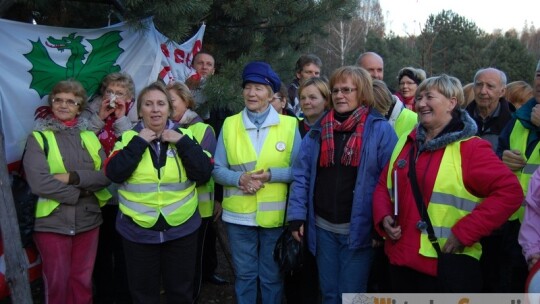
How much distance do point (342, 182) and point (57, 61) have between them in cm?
252

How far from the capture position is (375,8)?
1558 inches

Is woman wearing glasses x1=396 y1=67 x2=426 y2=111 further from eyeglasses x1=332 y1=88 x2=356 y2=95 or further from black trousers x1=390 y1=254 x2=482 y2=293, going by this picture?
black trousers x1=390 y1=254 x2=482 y2=293

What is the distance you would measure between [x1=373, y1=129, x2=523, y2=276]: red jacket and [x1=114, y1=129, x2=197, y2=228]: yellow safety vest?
1.36 metres

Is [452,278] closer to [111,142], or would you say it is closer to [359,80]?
[359,80]

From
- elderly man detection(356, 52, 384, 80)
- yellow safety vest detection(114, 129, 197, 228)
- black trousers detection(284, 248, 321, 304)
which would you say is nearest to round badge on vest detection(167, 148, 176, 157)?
yellow safety vest detection(114, 129, 197, 228)

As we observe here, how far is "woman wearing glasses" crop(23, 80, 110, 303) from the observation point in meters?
3.45

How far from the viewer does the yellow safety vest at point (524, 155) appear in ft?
10.5

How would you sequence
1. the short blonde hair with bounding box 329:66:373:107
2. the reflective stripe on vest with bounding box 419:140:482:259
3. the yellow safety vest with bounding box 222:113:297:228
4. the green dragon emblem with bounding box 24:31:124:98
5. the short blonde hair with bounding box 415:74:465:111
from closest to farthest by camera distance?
the reflective stripe on vest with bounding box 419:140:482:259
the short blonde hair with bounding box 415:74:465:111
the short blonde hair with bounding box 329:66:373:107
the yellow safety vest with bounding box 222:113:297:228
the green dragon emblem with bounding box 24:31:124:98

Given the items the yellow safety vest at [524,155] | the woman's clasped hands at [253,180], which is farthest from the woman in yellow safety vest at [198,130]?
the yellow safety vest at [524,155]

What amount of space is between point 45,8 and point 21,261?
216 centimetres

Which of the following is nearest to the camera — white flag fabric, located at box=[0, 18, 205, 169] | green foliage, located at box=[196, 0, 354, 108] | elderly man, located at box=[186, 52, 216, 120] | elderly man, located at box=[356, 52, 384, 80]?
white flag fabric, located at box=[0, 18, 205, 169]

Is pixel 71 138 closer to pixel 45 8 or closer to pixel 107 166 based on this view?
pixel 107 166

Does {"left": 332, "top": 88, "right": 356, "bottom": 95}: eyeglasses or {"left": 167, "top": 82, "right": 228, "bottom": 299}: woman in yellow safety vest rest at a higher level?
{"left": 332, "top": 88, "right": 356, "bottom": 95}: eyeglasses

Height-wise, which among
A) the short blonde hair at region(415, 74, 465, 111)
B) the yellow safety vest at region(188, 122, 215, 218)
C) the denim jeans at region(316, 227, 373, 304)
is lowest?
the denim jeans at region(316, 227, 373, 304)
